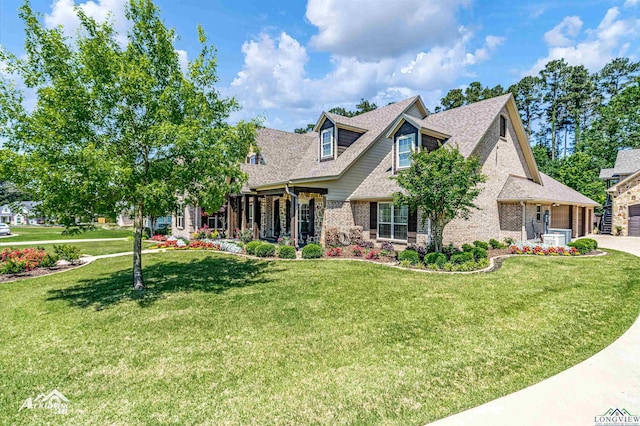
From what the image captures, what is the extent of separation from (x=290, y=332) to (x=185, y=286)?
15.7ft

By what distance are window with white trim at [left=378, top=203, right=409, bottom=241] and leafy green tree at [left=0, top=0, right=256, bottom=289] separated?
8.90 metres

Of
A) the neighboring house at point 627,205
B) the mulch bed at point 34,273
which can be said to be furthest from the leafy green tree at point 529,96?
the mulch bed at point 34,273

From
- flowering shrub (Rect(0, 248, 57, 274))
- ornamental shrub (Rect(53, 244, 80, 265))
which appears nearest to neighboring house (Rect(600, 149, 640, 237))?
ornamental shrub (Rect(53, 244, 80, 265))

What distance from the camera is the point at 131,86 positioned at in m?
7.21

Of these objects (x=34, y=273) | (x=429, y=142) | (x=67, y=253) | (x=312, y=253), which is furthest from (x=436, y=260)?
(x=67, y=253)

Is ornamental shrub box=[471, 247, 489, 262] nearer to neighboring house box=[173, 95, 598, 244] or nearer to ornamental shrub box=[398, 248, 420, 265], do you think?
neighboring house box=[173, 95, 598, 244]

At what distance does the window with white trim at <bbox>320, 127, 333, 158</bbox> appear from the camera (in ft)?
58.1

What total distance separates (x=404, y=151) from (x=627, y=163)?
1139 inches

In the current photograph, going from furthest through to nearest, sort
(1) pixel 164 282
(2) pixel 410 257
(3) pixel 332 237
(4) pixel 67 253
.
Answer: (3) pixel 332 237 → (4) pixel 67 253 → (2) pixel 410 257 → (1) pixel 164 282

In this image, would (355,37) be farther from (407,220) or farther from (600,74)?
(600,74)

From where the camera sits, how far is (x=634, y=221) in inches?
936

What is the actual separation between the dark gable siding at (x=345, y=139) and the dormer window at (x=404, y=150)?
3236 mm

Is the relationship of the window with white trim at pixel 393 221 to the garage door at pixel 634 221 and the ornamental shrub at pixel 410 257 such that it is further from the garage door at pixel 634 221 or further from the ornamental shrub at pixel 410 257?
the garage door at pixel 634 221

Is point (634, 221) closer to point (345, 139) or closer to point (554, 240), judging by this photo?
point (554, 240)
